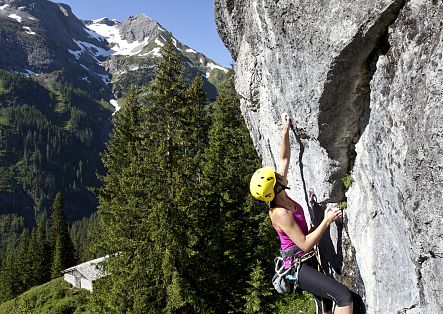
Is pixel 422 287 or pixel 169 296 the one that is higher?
pixel 422 287

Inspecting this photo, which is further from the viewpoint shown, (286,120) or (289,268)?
(286,120)

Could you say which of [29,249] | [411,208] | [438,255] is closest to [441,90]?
[411,208]

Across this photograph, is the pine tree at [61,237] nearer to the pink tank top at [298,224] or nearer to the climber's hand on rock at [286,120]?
the climber's hand on rock at [286,120]

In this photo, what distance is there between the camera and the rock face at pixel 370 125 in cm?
475

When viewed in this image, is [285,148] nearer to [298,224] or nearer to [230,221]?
[298,224]

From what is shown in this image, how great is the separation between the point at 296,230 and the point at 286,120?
2641 mm

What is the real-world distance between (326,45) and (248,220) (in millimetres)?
20556

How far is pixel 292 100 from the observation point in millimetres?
7641

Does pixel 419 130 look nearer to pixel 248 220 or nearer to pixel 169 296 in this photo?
pixel 169 296

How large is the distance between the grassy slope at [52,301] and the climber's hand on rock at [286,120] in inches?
1409

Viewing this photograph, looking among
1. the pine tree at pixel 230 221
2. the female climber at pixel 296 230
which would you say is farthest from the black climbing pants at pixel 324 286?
the pine tree at pixel 230 221

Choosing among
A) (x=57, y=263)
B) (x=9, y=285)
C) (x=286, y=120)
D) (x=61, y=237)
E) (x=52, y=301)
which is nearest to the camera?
(x=286, y=120)

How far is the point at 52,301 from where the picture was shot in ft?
149

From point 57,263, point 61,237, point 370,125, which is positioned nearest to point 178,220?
point 370,125
